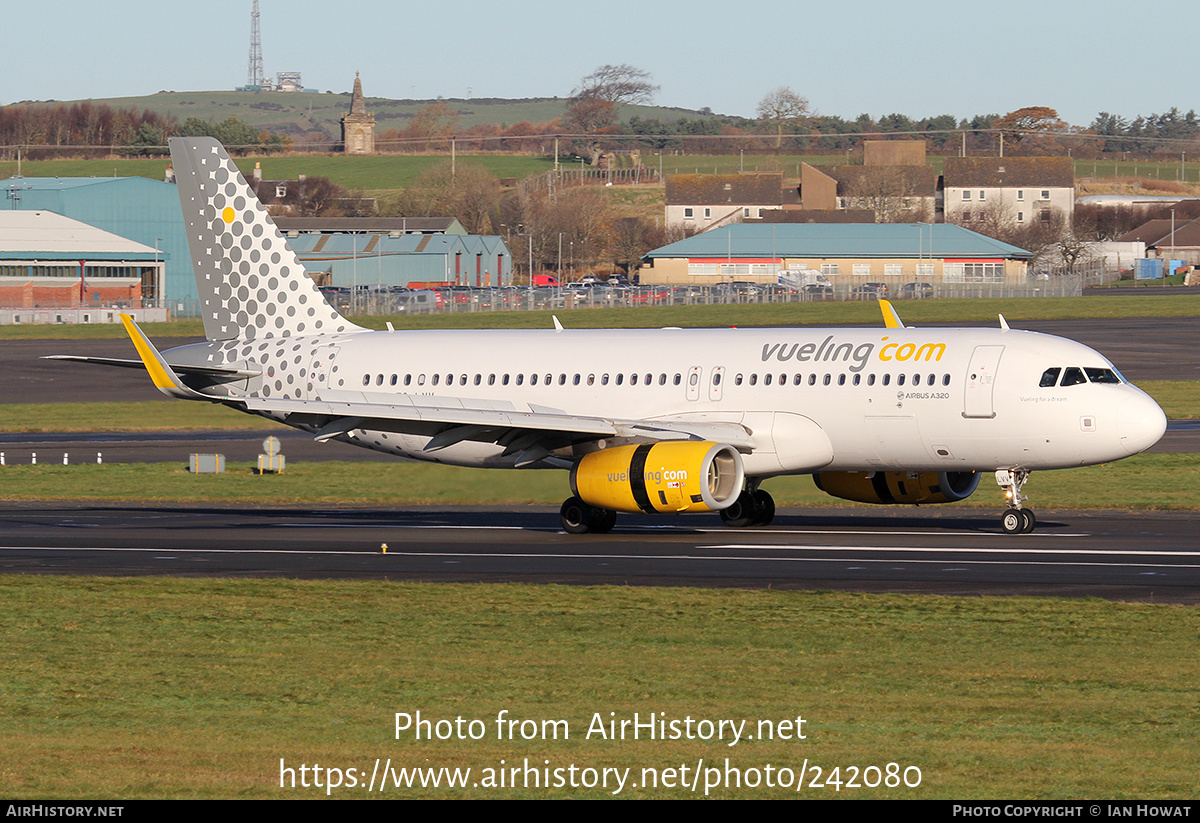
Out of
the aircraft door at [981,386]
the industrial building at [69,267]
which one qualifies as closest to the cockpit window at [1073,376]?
the aircraft door at [981,386]

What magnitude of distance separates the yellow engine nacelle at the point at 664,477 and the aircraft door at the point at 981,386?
482 cm

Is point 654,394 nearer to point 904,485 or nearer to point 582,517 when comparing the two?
point 582,517

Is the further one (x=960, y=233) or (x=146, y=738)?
(x=960, y=233)

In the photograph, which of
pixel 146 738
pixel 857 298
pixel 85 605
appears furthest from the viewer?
pixel 857 298

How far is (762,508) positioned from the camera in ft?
116

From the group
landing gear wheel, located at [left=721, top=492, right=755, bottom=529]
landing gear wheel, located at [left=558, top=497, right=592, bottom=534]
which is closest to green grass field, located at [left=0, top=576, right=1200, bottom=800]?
landing gear wheel, located at [left=558, top=497, right=592, bottom=534]

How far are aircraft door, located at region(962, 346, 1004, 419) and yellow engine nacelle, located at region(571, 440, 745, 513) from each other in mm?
4824

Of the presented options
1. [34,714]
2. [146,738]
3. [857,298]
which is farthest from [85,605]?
[857,298]

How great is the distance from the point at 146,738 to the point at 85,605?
31.1 ft

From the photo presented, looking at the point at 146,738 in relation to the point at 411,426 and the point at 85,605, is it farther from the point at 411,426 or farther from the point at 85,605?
the point at 411,426

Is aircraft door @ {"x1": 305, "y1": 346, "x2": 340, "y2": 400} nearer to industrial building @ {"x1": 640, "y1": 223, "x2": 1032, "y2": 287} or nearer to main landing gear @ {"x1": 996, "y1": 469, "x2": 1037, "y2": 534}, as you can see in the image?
main landing gear @ {"x1": 996, "y1": 469, "x2": 1037, "y2": 534}

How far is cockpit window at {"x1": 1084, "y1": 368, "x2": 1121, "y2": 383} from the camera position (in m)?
31.6

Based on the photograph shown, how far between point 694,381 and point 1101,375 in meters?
8.62

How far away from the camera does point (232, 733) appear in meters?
14.4
